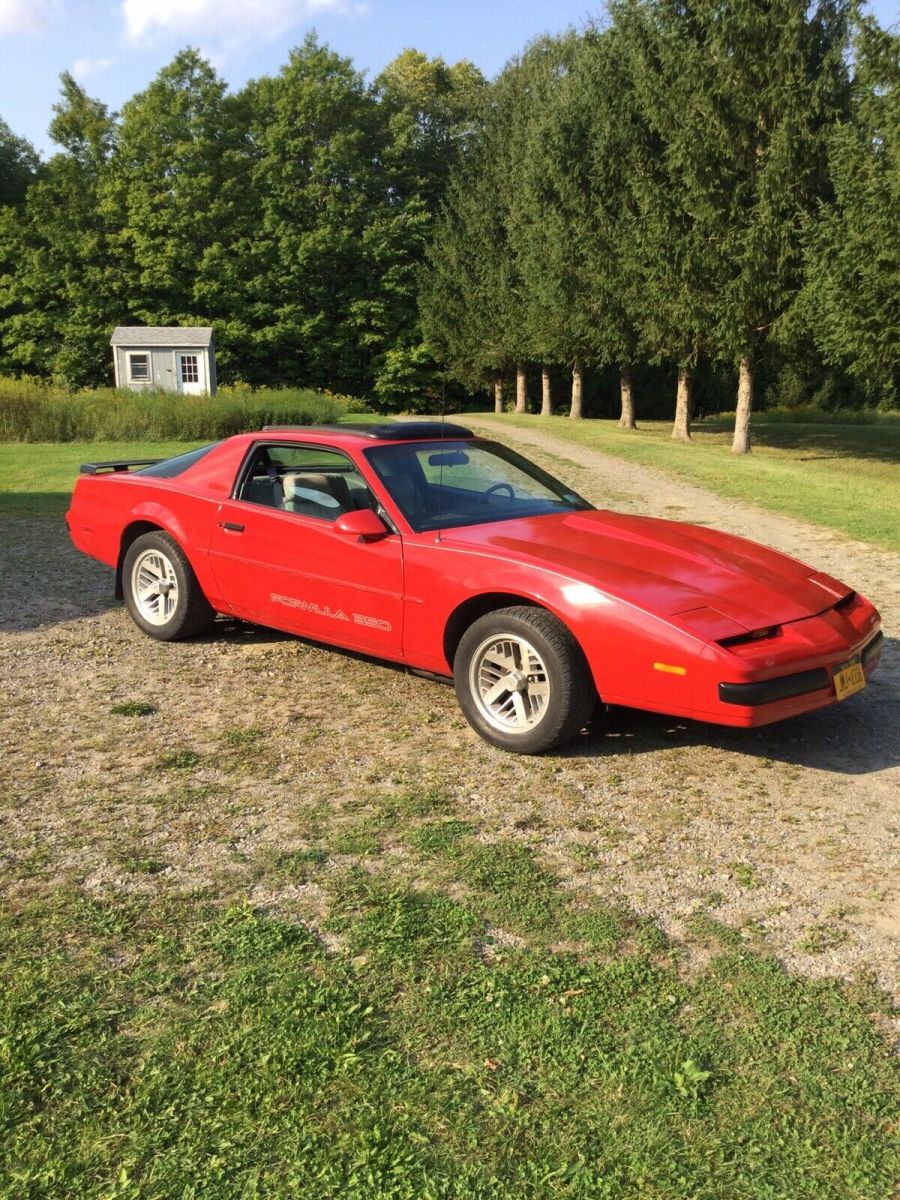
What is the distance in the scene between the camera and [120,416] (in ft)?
84.9

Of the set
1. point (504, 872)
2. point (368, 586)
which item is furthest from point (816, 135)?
point (504, 872)

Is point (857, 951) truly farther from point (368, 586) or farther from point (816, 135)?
point (816, 135)

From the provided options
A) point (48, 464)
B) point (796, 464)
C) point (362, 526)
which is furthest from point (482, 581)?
point (796, 464)

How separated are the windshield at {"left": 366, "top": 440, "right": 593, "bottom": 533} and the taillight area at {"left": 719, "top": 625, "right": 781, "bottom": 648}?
64.5 inches

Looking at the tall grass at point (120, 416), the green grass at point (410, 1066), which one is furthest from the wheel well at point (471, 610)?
the tall grass at point (120, 416)

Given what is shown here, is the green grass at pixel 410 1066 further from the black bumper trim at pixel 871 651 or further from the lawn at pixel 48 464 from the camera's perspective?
the lawn at pixel 48 464

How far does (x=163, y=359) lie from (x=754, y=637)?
1691 inches

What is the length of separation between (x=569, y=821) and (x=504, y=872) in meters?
0.53

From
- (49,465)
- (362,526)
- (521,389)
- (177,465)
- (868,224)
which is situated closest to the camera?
Result: (362,526)

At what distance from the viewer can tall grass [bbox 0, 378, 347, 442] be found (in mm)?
25141

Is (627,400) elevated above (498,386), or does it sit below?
below

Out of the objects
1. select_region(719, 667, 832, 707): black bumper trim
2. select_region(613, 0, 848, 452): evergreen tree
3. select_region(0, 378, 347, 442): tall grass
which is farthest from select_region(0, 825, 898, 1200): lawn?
select_region(0, 378, 347, 442): tall grass

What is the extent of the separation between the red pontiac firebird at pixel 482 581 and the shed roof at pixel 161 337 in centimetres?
3858

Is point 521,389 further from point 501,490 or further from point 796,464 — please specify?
point 501,490
